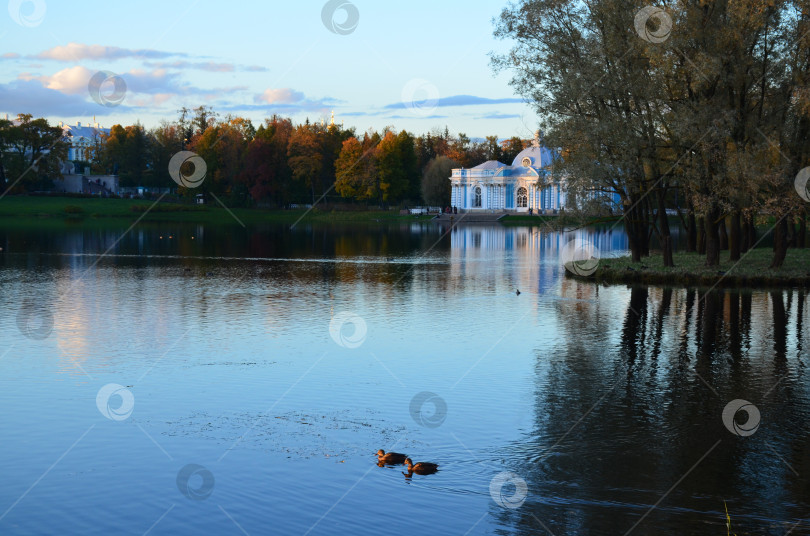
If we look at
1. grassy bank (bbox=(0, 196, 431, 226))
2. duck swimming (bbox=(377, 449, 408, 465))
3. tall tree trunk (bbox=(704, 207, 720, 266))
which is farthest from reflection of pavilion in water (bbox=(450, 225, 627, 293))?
grassy bank (bbox=(0, 196, 431, 226))

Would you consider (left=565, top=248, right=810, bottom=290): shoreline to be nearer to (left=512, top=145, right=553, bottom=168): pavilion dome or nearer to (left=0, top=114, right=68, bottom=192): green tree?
(left=512, top=145, right=553, bottom=168): pavilion dome

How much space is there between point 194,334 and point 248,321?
2952 millimetres

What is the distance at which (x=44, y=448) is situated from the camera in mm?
14820
